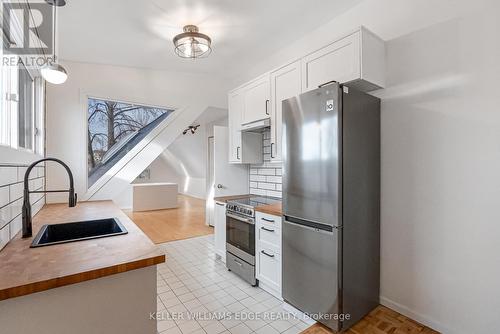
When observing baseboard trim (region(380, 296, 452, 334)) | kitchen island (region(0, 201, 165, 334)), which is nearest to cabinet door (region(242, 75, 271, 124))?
kitchen island (region(0, 201, 165, 334))

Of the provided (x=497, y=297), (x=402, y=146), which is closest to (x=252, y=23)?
(x=402, y=146)

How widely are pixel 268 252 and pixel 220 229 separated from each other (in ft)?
3.12

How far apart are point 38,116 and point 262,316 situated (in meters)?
3.28

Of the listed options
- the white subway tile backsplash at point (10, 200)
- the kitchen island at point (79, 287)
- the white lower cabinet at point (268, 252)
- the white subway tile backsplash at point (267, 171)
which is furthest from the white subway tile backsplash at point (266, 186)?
the white subway tile backsplash at point (10, 200)

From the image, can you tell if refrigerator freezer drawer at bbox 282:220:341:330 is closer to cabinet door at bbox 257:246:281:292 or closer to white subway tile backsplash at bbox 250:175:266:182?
cabinet door at bbox 257:246:281:292

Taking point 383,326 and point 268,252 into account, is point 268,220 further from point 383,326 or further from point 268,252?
point 383,326

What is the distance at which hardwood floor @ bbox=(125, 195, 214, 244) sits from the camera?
14.0 feet

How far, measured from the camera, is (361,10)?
2.30 metres

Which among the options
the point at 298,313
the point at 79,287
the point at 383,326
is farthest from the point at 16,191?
the point at 383,326

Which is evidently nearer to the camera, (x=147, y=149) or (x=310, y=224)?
(x=310, y=224)

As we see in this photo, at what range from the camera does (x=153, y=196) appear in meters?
6.35

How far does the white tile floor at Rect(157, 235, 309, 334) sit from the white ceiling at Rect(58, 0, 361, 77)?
276cm

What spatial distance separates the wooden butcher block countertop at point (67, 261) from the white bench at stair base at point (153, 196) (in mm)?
4861

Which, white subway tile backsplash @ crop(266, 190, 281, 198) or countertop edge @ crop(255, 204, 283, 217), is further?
white subway tile backsplash @ crop(266, 190, 281, 198)
